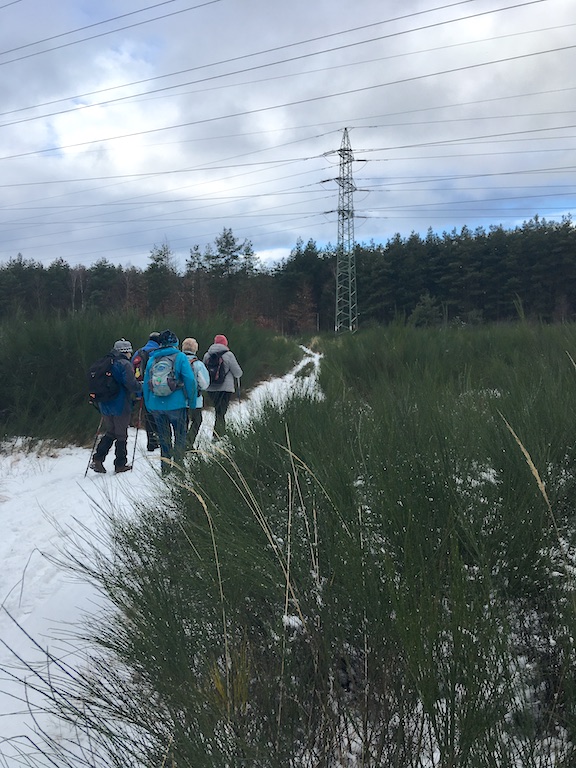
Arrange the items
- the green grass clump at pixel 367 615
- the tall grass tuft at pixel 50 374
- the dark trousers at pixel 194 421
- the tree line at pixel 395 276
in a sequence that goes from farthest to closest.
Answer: the tree line at pixel 395 276 < the tall grass tuft at pixel 50 374 < the dark trousers at pixel 194 421 < the green grass clump at pixel 367 615

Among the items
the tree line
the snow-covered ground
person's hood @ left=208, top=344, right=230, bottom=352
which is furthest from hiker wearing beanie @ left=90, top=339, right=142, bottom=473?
the tree line

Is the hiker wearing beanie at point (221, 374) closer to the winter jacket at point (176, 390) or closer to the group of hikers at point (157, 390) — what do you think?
the group of hikers at point (157, 390)

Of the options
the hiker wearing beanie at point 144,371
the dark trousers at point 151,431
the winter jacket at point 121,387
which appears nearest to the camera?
the winter jacket at point 121,387

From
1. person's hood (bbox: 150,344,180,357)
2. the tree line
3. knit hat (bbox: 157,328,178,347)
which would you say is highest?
the tree line

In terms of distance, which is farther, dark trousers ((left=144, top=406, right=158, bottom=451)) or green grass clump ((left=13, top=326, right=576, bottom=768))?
dark trousers ((left=144, top=406, right=158, bottom=451))

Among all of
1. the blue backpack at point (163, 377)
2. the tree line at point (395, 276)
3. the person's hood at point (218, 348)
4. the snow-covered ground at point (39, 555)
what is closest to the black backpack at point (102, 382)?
the blue backpack at point (163, 377)

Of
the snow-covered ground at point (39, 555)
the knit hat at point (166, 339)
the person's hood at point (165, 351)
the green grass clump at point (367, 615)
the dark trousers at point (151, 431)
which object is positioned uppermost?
the knit hat at point (166, 339)

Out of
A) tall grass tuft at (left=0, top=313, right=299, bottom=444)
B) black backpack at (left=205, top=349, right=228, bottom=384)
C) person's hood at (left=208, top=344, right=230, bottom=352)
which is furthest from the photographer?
tall grass tuft at (left=0, top=313, right=299, bottom=444)

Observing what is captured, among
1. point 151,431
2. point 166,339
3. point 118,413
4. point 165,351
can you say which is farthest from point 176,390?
point 151,431

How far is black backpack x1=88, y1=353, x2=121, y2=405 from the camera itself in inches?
255

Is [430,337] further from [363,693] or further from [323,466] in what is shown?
[363,693]

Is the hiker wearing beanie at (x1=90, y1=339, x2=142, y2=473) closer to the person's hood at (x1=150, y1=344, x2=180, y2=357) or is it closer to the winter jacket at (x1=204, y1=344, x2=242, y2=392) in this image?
the person's hood at (x1=150, y1=344, x2=180, y2=357)

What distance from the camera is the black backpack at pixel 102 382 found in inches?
255

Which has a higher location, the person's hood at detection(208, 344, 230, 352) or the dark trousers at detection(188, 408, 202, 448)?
the person's hood at detection(208, 344, 230, 352)
